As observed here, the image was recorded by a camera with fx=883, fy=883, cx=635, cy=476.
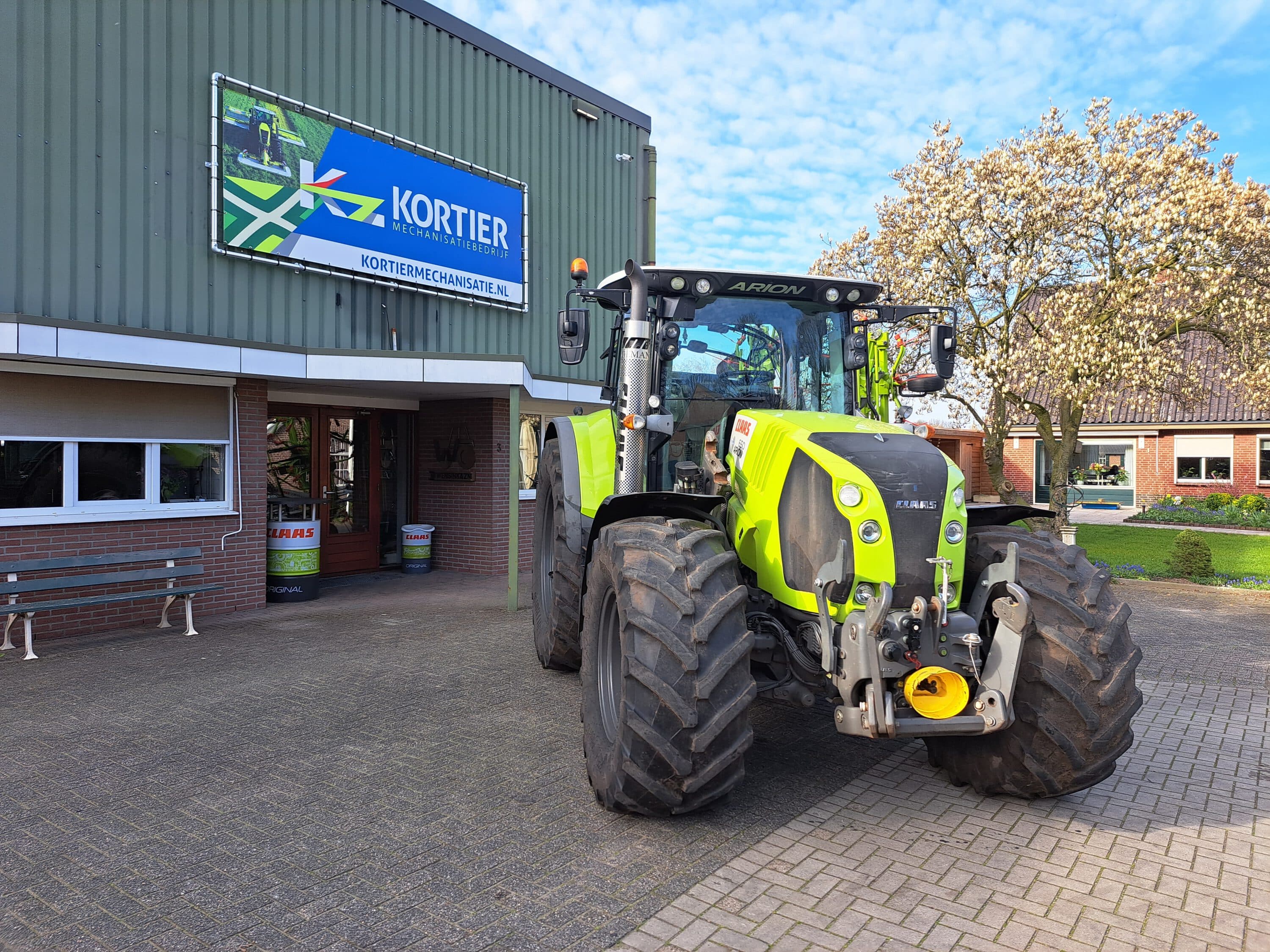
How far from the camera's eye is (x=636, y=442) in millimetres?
4914

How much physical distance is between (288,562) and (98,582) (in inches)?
92.2

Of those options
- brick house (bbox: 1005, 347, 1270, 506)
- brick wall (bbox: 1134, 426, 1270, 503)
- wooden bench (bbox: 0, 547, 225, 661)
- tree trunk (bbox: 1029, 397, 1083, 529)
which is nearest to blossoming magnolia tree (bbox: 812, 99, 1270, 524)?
tree trunk (bbox: 1029, 397, 1083, 529)

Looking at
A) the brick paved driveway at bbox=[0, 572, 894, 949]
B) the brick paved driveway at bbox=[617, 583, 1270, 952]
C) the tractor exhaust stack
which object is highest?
the tractor exhaust stack

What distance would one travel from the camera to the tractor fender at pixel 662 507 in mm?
4617

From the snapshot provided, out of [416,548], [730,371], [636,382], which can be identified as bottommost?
[416,548]

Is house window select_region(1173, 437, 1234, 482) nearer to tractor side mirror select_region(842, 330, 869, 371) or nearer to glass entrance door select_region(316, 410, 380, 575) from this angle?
glass entrance door select_region(316, 410, 380, 575)

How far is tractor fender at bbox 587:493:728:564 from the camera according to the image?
4.62 meters

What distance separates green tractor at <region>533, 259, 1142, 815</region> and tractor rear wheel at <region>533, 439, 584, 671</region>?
56.0 inches

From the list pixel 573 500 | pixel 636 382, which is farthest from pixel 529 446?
pixel 636 382

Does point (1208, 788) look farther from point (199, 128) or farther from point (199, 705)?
point (199, 128)

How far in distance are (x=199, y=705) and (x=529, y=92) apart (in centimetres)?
1031

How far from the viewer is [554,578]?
21.2 feet

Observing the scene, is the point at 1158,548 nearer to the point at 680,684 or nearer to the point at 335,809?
the point at 680,684

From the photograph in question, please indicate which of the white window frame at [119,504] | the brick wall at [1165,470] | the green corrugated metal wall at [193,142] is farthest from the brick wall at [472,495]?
the brick wall at [1165,470]
